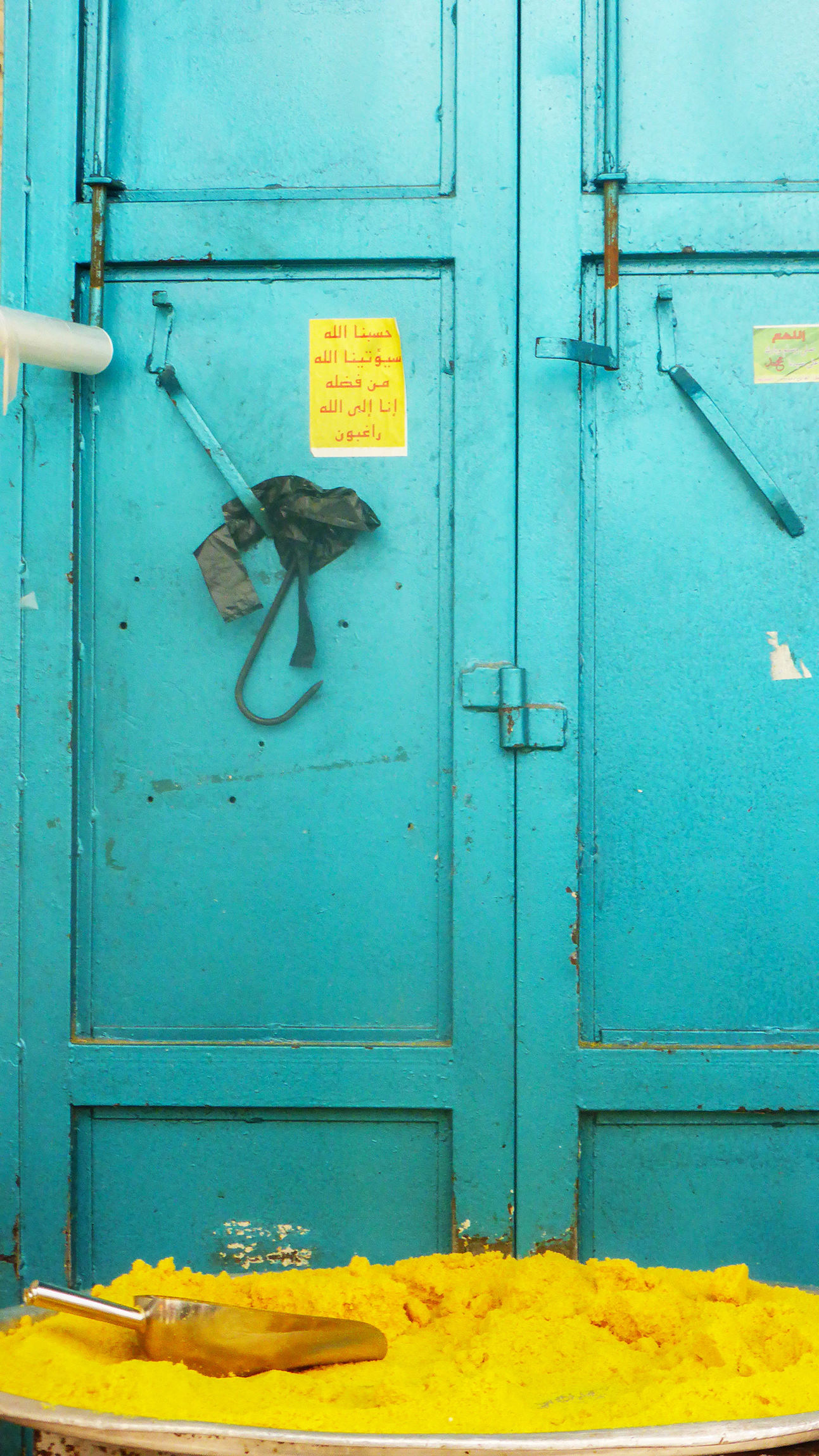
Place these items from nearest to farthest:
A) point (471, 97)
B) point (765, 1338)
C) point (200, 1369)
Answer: point (200, 1369), point (765, 1338), point (471, 97)

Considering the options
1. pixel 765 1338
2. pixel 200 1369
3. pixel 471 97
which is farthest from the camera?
pixel 471 97

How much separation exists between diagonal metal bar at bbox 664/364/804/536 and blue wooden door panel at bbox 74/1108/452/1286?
1285 mm

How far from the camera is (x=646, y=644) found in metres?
1.79

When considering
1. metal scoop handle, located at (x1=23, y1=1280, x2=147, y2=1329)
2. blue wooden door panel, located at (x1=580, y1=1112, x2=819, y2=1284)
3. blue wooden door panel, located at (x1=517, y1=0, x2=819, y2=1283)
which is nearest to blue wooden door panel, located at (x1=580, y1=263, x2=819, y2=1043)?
blue wooden door panel, located at (x1=517, y1=0, x2=819, y2=1283)

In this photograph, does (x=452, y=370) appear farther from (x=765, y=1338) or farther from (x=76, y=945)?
(x=765, y=1338)

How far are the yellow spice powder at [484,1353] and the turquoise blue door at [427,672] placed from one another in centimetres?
7

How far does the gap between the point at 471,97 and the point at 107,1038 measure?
1.87 m

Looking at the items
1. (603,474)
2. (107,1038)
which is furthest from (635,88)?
(107,1038)

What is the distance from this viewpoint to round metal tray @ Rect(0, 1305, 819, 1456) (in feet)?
3.96

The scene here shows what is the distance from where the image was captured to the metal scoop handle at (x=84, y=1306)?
132 cm

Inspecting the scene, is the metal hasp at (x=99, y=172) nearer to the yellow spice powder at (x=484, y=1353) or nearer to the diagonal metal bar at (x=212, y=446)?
the diagonal metal bar at (x=212, y=446)

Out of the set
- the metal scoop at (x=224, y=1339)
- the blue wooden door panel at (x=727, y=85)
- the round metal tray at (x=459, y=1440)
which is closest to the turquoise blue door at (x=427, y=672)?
the blue wooden door panel at (x=727, y=85)

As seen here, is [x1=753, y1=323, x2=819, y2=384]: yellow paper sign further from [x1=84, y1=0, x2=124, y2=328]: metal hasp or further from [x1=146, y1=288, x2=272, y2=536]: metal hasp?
[x1=84, y1=0, x2=124, y2=328]: metal hasp

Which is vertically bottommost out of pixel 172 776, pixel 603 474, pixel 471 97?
pixel 172 776
